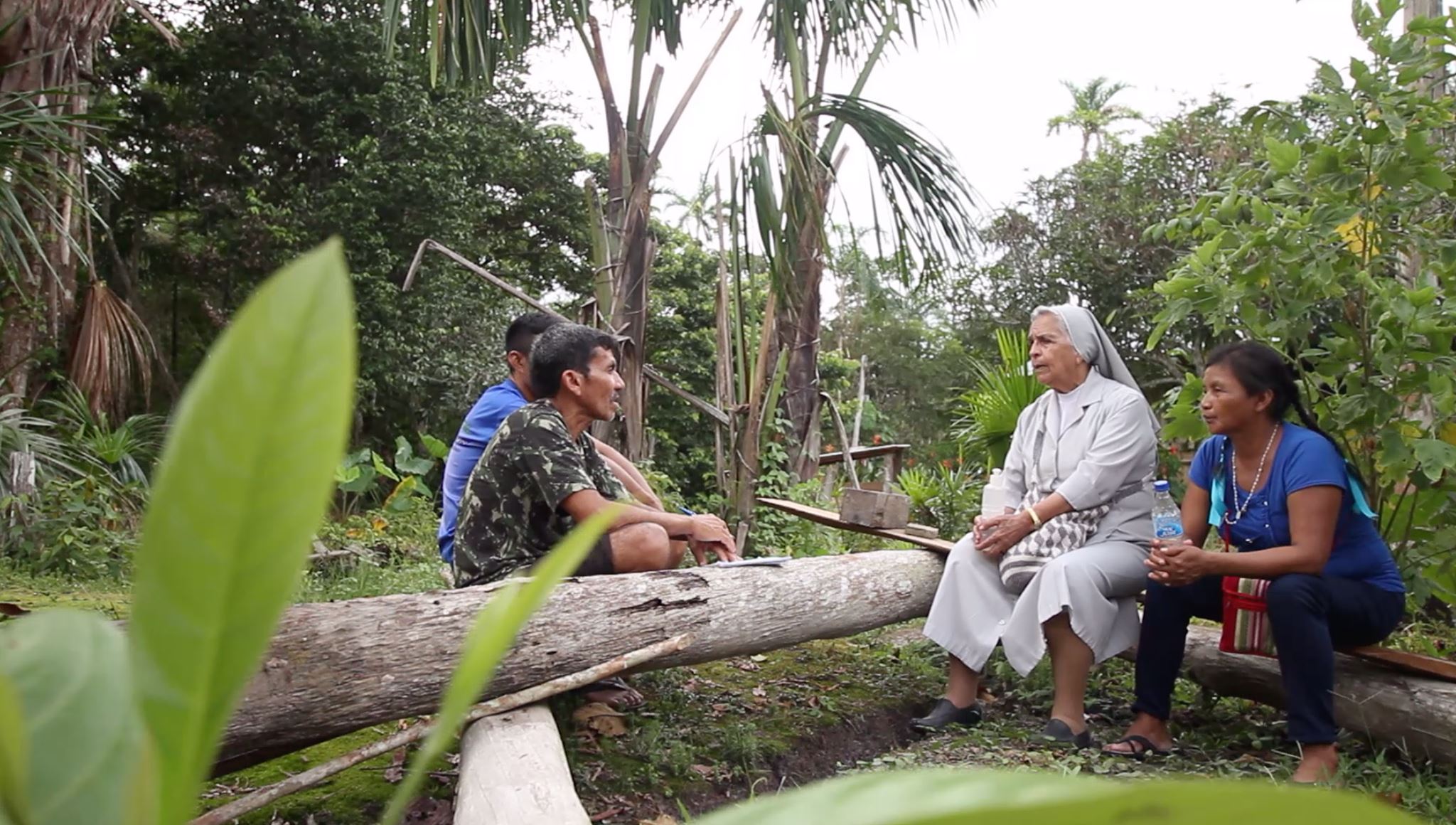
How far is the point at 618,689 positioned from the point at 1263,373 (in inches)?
85.9

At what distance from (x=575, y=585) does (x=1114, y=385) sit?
2.13 m

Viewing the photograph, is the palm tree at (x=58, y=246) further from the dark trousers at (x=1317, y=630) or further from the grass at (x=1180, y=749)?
the dark trousers at (x=1317, y=630)

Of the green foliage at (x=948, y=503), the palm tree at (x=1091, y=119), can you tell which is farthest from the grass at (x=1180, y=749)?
the palm tree at (x=1091, y=119)

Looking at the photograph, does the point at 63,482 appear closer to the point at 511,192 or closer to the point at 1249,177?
the point at 1249,177

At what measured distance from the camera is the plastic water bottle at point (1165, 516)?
3949 millimetres

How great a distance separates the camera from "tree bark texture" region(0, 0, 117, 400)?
23.2ft

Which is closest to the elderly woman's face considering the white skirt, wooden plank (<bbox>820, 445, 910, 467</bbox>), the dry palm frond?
the white skirt

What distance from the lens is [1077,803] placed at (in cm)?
24

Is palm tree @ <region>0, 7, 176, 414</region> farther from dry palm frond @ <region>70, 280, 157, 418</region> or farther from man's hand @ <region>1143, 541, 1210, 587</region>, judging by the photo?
man's hand @ <region>1143, 541, 1210, 587</region>

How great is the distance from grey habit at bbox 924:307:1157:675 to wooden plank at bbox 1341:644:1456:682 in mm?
717

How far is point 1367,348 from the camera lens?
3783 mm

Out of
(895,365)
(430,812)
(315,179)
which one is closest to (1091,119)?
(895,365)

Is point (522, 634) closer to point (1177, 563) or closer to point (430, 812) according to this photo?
point (430, 812)

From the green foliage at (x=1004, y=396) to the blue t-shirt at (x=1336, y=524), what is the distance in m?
2.07
